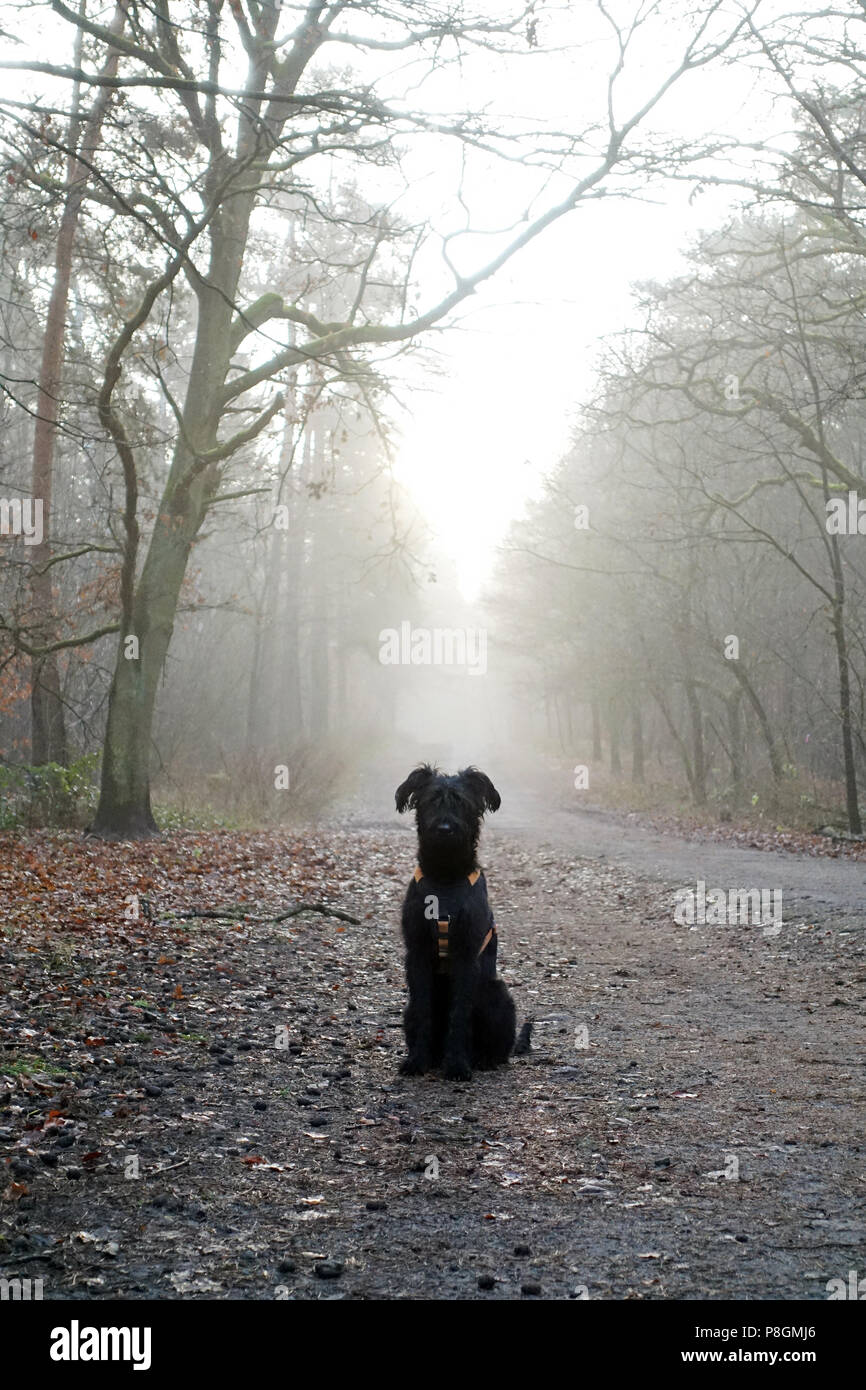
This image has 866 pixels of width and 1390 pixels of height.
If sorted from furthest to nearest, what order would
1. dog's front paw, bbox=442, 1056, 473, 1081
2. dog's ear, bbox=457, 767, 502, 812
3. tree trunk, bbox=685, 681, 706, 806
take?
tree trunk, bbox=685, 681, 706, 806 < dog's ear, bbox=457, 767, 502, 812 < dog's front paw, bbox=442, 1056, 473, 1081

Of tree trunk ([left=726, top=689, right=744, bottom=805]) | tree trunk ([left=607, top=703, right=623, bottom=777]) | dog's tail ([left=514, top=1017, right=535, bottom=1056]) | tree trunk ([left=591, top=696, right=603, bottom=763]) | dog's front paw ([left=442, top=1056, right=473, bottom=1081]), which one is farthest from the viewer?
tree trunk ([left=591, top=696, right=603, bottom=763])

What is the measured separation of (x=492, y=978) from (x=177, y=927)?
464 cm

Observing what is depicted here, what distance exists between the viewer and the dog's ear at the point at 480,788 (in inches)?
249

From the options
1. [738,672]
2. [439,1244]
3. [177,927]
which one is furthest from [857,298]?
[439,1244]

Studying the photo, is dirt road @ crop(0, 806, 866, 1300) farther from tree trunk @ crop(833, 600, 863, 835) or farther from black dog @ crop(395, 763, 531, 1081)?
tree trunk @ crop(833, 600, 863, 835)

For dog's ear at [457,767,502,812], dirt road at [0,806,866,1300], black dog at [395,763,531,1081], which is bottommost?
dirt road at [0,806,866,1300]

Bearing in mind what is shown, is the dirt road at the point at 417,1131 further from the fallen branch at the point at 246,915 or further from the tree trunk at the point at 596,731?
the tree trunk at the point at 596,731

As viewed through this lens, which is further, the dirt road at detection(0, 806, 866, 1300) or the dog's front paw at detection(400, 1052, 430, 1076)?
the dog's front paw at detection(400, 1052, 430, 1076)

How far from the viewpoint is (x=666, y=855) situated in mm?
17719

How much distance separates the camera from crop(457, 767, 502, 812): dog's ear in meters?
6.32

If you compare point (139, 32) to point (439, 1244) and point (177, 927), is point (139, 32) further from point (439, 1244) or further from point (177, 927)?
point (439, 1244)

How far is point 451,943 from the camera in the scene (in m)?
5.99

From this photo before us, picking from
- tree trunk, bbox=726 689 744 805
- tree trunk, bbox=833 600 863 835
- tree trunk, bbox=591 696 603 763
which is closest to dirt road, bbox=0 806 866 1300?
tree trunk, bbox=833 600 863 835
